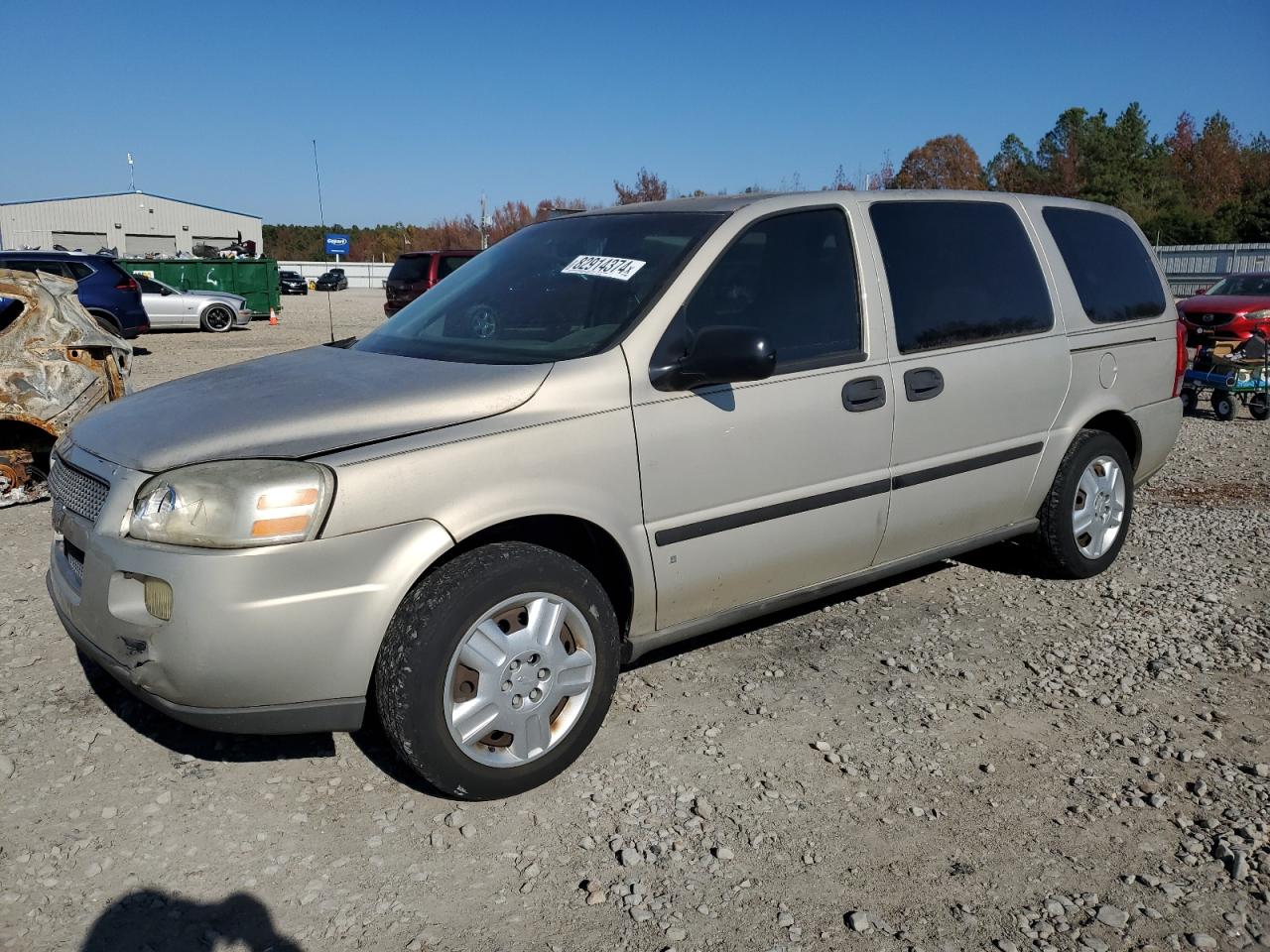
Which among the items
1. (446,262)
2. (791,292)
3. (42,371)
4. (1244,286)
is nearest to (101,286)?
(446,262)

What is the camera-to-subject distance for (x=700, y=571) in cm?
352

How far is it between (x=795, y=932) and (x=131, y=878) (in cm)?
176

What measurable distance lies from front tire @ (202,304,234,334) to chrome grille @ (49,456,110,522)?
2084cm

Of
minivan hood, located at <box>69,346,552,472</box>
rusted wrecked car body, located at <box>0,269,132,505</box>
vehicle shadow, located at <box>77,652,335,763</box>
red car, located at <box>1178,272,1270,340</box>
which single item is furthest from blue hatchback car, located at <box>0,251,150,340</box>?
red car, located at <box>1178,272,1270,340</box>

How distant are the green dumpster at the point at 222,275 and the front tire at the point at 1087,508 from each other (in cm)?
2445

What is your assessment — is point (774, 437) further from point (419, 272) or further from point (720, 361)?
point (419, 272)

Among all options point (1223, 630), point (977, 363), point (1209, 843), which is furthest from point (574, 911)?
point (1223, 630)

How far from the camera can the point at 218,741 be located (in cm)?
352

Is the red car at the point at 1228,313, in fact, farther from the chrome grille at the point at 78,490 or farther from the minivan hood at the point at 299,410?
the chrome grille at the point at 78,490

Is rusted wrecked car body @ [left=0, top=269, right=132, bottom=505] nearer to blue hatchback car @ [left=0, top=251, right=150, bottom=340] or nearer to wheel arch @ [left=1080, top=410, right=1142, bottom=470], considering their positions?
wheel arch @ [left=1080, top=410, right=1142, bottom=470]

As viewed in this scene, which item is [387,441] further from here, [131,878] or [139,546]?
[131,878]

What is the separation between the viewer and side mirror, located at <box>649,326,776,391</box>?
10.6 feet

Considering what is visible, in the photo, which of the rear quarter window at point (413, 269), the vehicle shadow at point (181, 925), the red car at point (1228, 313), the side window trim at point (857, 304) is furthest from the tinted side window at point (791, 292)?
the rear quarter window at point (413, 269)

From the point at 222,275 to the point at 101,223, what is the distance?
1651 inches
